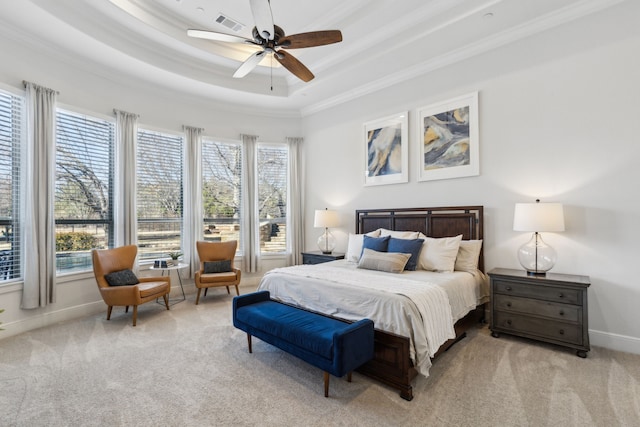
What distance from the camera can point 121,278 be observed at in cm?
420

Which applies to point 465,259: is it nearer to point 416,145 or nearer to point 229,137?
point 416,145

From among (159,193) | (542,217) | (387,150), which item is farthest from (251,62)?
(542,217)

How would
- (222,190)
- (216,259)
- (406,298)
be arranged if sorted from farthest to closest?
(222,190) → (216,259) → (406,298)

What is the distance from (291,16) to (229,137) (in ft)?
8.83

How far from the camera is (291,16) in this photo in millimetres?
4031

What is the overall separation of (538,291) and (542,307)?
0.16 meters

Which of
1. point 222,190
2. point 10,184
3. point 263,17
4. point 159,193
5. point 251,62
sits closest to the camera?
point 263,17

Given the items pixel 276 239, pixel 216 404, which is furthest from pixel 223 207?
pixel 216 404

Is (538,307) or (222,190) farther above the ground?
(222,190)

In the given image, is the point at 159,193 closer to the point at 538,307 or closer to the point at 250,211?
the point at 250,211

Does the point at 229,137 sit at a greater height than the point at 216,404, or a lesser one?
greater

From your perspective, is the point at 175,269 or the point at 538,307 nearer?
the point at 538,307

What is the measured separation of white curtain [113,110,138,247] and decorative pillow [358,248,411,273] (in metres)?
3.63

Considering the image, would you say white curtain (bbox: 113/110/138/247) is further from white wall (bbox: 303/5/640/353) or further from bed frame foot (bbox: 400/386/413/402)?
white wall (bbox: 303/5/640/353)
